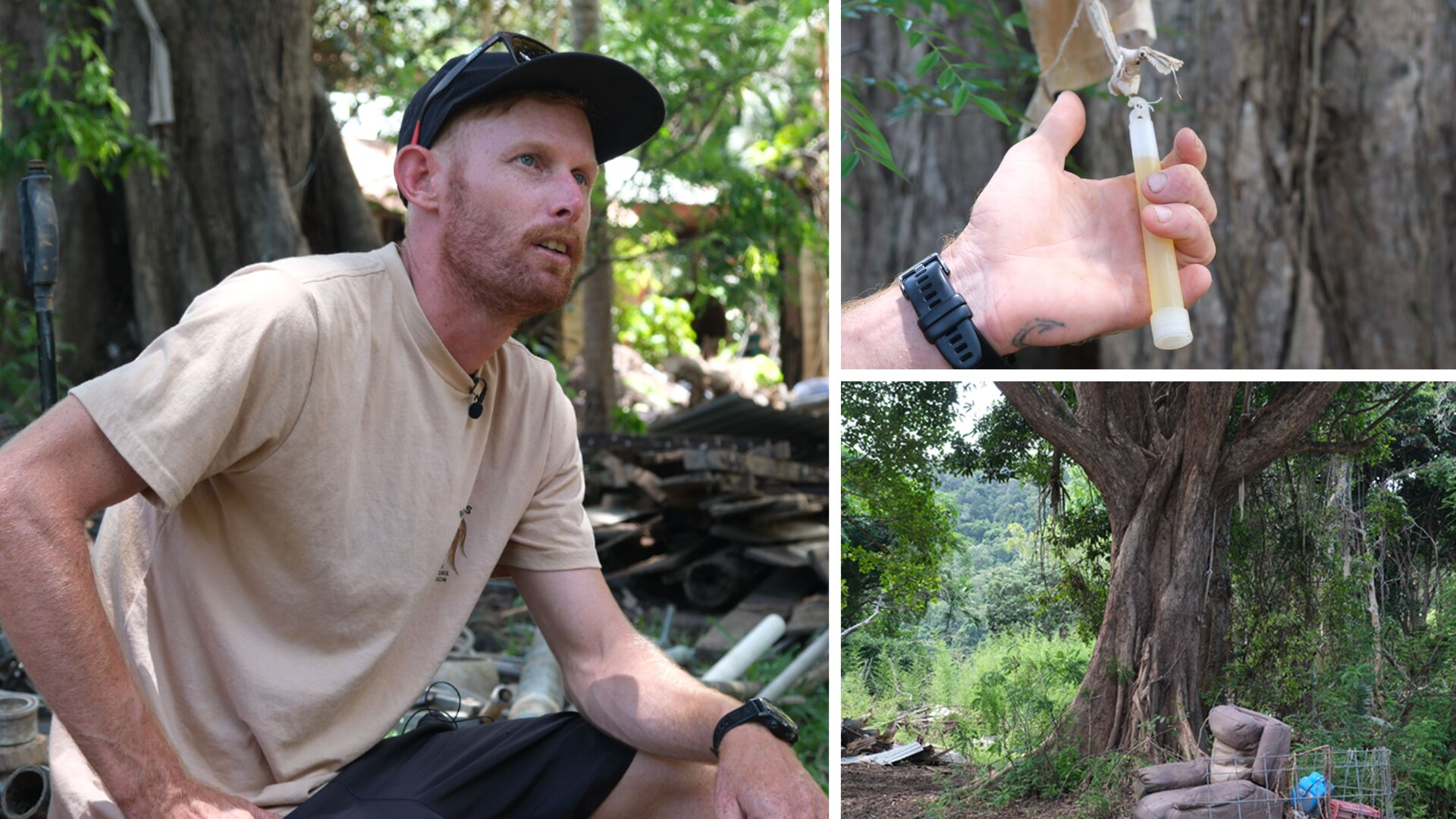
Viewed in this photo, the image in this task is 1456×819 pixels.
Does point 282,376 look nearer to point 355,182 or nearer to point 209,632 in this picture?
point 209,632

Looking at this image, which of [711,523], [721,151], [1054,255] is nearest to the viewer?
[1054,255]

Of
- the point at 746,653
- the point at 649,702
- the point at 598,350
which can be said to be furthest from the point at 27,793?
the point at 598,350

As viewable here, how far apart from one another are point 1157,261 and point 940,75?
1.96ft

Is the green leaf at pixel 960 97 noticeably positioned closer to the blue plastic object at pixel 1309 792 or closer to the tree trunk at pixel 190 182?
the blue plastic object at pixel 1309 792

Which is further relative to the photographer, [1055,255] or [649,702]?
[649,702]

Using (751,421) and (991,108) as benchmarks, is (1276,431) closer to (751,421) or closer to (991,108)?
(991,108)

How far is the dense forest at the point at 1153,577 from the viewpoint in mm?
1498

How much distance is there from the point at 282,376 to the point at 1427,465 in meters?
1.44

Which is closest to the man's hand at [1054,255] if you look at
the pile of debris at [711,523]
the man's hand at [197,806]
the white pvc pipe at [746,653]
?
the man's hand at [197,806]

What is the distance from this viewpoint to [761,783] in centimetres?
166

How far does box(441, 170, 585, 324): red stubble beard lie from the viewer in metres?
1.82

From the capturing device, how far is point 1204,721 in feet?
4.90

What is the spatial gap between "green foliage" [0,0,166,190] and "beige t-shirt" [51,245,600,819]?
9.43 ft

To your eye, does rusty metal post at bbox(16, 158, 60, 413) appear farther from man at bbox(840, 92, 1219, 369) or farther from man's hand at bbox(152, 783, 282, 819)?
man at bbox(840, 92, 1219, 369)
